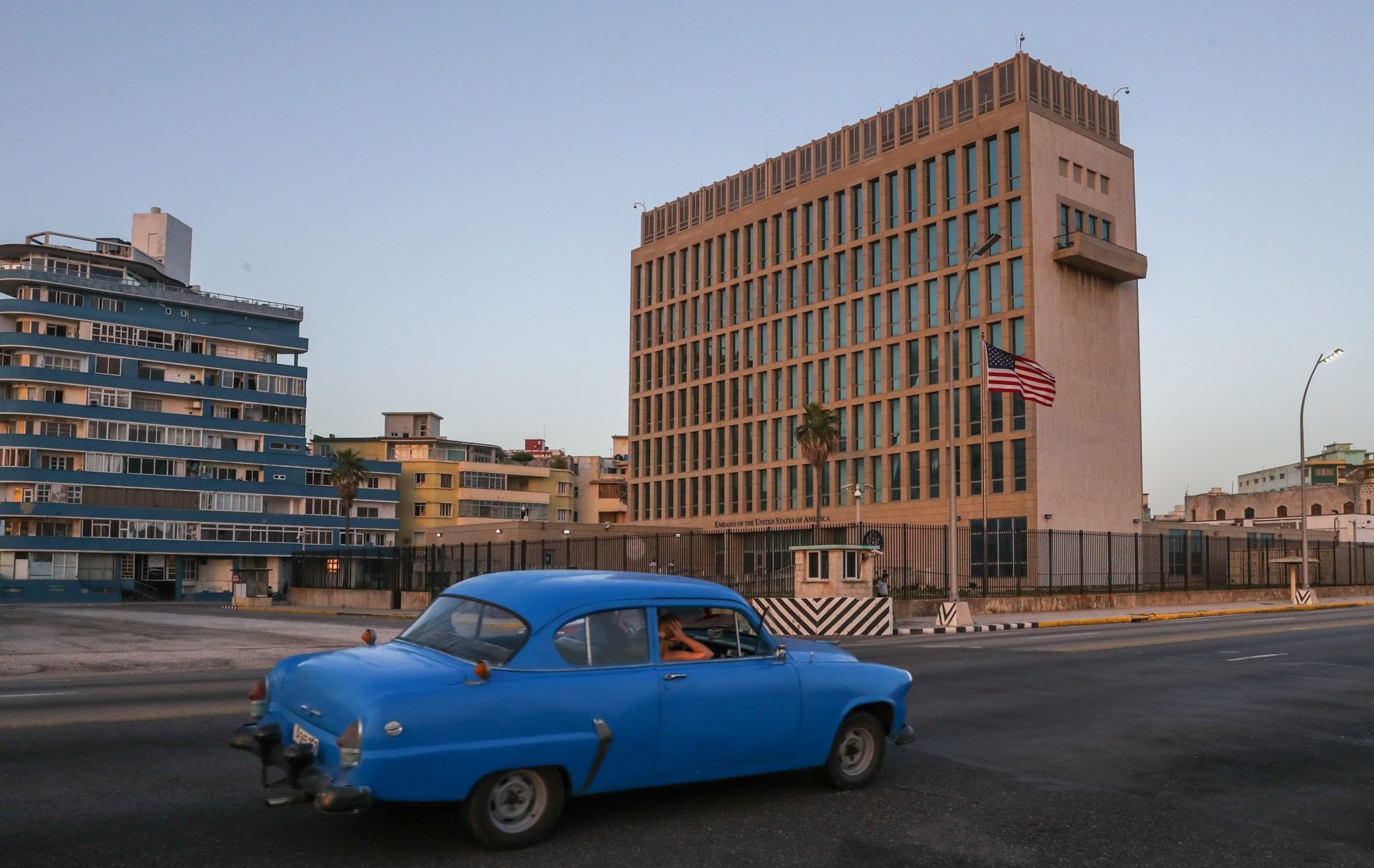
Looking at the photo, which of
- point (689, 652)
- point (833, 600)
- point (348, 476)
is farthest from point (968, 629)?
point (348, 476)

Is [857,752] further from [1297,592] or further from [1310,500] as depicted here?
[1310,500]

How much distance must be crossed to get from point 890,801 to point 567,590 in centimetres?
263

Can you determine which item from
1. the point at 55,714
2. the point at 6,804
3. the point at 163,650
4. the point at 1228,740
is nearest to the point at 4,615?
the point at 163,650

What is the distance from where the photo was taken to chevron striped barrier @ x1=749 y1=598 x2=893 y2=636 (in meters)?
28.0

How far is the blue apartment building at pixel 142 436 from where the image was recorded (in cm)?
7694

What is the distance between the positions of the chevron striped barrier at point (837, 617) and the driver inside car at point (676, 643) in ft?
69.3

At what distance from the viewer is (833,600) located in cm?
2830

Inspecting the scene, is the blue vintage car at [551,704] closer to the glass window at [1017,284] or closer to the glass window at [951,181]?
the glass window at [1017,284]

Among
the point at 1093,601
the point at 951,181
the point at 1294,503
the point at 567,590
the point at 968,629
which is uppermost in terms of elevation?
the point at 951,181

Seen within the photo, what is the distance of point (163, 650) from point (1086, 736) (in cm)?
1712

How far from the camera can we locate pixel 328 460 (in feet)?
298

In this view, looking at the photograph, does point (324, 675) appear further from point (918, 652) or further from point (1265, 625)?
point (1265, 625)

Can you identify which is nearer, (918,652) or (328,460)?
(918,652)

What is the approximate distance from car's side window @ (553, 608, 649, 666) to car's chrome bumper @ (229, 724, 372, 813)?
4.43 feet
